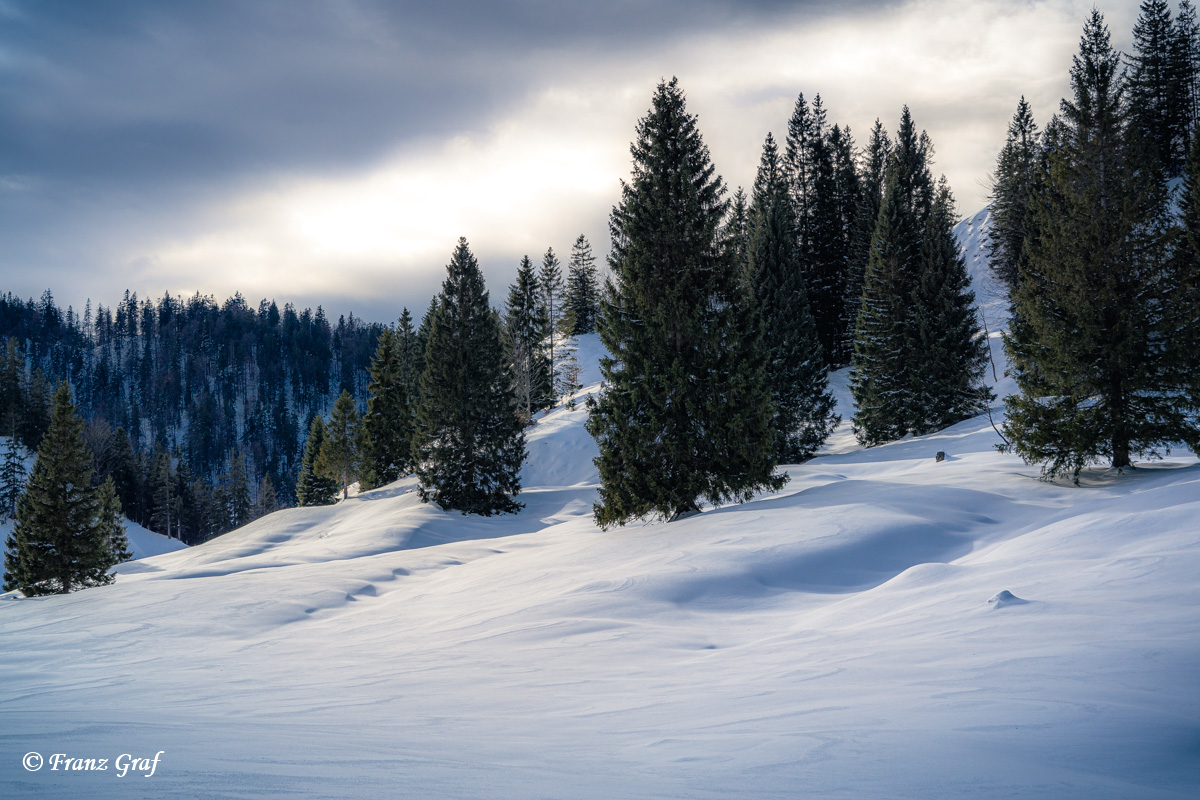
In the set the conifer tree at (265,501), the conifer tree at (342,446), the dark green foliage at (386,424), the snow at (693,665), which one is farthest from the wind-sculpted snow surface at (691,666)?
the conifer tree at (265,501)

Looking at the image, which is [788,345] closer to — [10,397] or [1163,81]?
[1163,81]

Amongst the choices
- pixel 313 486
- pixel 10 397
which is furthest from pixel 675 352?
pixel 10 397

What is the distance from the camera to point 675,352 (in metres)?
16.0

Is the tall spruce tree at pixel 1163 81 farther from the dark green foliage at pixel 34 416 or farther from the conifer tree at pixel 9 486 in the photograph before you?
the dark green foliage at pixel 34 416

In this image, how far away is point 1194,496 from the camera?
29.1 ft

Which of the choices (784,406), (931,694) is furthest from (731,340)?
(784,406)

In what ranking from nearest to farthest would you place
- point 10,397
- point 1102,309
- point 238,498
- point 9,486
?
point 1102,309
point 9,486
point 10,397
point 238,498

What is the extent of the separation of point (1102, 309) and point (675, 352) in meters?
9.66

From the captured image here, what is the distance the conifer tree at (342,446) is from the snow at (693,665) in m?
33.7

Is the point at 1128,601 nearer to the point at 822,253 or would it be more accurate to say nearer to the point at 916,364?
the point at 916,364

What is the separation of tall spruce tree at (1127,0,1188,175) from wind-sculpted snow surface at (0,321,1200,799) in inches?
2267

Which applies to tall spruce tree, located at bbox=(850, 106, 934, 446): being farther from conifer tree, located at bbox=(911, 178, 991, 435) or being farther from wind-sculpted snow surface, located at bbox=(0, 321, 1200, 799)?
wind-sculpted snow surface, located at bbox=(0, 321, 1200, 799)

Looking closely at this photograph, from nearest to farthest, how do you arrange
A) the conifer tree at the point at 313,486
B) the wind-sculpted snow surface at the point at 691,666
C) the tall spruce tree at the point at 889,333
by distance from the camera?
1. the wind-sculpted snow surface at the point at 691,666
2. the tall spruce tree at the point at 889,333
3. the conifer tree at the point at 313,486

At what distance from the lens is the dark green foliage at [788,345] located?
3023cm
